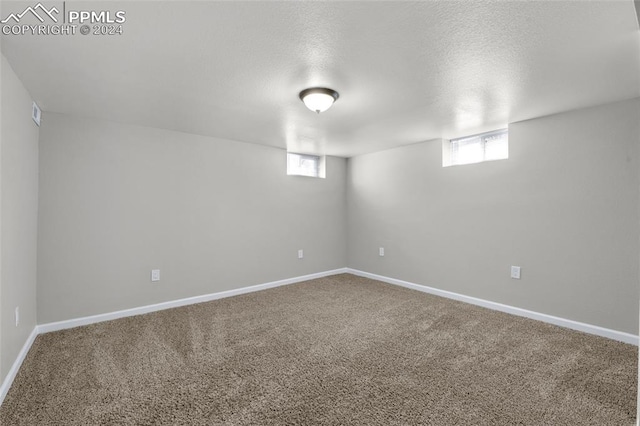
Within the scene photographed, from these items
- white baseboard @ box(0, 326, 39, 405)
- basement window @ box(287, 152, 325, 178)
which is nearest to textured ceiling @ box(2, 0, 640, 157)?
basement window @ box(287, 152, 325, 178)

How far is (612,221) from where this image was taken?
269 centimetres

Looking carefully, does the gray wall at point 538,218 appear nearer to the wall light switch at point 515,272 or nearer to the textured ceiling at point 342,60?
the wall light switch at point 515,272

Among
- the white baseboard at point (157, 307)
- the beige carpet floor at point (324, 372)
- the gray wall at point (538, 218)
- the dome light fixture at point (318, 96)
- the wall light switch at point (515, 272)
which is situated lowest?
the beige carpet floor at point (324, 372)

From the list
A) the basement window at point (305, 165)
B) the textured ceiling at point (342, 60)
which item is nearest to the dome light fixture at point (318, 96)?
the textured ceiling at point (342, 60)

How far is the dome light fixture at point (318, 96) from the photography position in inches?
93.0

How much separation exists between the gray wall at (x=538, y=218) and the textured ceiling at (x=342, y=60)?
352 millimetres

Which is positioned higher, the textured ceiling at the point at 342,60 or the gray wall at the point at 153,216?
the textured ceiling at the point at 342,60

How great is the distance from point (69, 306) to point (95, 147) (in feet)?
5.36

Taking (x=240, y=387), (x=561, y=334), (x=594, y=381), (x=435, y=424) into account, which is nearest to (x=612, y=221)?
(x=561, y=334)

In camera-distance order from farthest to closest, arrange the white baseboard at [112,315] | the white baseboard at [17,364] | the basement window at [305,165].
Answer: the basement window at [305,165] < the white baseboard at [112,315] < the white baseboard at [17,364]

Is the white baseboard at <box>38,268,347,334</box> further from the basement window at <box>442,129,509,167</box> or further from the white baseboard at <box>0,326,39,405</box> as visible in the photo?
the basement window at <box>442,129,509,167</box>

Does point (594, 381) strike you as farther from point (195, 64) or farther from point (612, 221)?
point (195, 64)

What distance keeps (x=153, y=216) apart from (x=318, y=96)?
2.42 metres

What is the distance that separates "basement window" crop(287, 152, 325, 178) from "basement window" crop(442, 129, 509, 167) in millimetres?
2046
